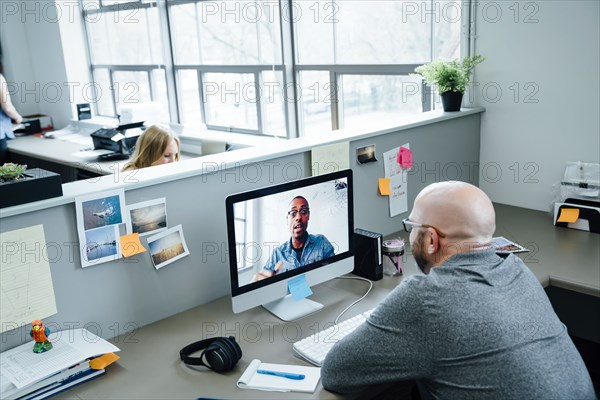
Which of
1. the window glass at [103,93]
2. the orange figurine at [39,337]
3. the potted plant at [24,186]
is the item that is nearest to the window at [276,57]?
the window glass at [103,93]

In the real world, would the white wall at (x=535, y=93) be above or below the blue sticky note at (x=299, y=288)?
above

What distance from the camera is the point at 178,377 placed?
1447 millimetres

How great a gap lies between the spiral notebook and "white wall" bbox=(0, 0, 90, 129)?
4.90m

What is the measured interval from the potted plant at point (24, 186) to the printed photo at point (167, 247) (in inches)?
12.4

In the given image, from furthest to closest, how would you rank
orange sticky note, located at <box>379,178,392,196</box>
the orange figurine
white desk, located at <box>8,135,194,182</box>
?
1. white desk, located at <box>8,135,194,182</box>
2. orange sticky note, located at <box>379,178,392,196</box>
3. the orange figurine

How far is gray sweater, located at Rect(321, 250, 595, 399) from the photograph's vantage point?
4.00 ft

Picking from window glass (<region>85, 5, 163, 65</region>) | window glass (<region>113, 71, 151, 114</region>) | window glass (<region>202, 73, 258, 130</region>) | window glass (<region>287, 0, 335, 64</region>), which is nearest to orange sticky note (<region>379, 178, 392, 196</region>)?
window glass (<region>287, 0, 335, 64</region>)

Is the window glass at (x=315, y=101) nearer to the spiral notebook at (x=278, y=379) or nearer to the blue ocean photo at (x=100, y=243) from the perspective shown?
the blue ocean photo at (x=100, y=243)

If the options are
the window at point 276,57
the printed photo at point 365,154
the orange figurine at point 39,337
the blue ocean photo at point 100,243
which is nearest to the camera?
the orange figurine at point 39,337

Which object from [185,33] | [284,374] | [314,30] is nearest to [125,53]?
[185,33]

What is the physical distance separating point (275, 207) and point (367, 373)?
1.95 feet

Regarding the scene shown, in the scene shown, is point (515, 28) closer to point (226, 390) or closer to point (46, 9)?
point (226, 390)

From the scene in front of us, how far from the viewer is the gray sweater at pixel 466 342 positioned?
122 cm

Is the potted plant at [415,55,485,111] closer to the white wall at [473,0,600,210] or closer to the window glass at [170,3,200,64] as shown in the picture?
the white wall at [473,0,600,210]
